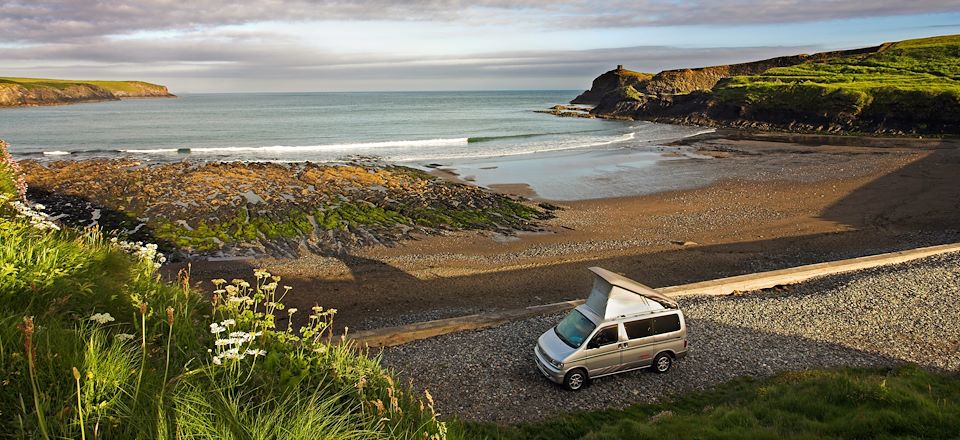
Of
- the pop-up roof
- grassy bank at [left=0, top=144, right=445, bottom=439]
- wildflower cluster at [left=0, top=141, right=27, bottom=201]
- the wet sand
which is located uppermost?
wildflower cluster at [left=0, top=141, right=27, bottom=201]

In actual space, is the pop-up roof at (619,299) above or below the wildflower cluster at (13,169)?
below

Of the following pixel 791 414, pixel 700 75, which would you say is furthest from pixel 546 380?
pixel 700 75

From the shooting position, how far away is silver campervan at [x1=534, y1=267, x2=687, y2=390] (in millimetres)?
10797

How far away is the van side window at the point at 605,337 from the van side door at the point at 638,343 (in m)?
0.22

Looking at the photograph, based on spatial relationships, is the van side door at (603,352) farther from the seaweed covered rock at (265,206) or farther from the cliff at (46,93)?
the cliff at (46,93)

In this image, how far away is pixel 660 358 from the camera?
11367mm

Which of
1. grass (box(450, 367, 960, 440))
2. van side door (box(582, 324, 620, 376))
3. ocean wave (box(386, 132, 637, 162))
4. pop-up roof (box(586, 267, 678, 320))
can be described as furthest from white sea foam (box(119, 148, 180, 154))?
grass (box(450, 367, 960, 440))

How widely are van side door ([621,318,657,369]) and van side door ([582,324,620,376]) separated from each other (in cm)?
19

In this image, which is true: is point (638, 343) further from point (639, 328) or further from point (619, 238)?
point (619, 238)

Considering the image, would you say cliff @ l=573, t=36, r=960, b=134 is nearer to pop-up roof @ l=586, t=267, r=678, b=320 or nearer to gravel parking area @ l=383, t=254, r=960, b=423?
gravel parking area @ l=383, t=254, r=960, b=423

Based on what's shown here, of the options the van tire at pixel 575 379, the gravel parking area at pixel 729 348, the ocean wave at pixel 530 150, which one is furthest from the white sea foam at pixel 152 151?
the van tire at pixel 575 379

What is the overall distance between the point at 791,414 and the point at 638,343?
10.5 ft

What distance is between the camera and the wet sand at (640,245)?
1750 centimetres

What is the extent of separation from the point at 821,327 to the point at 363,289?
490 inches
